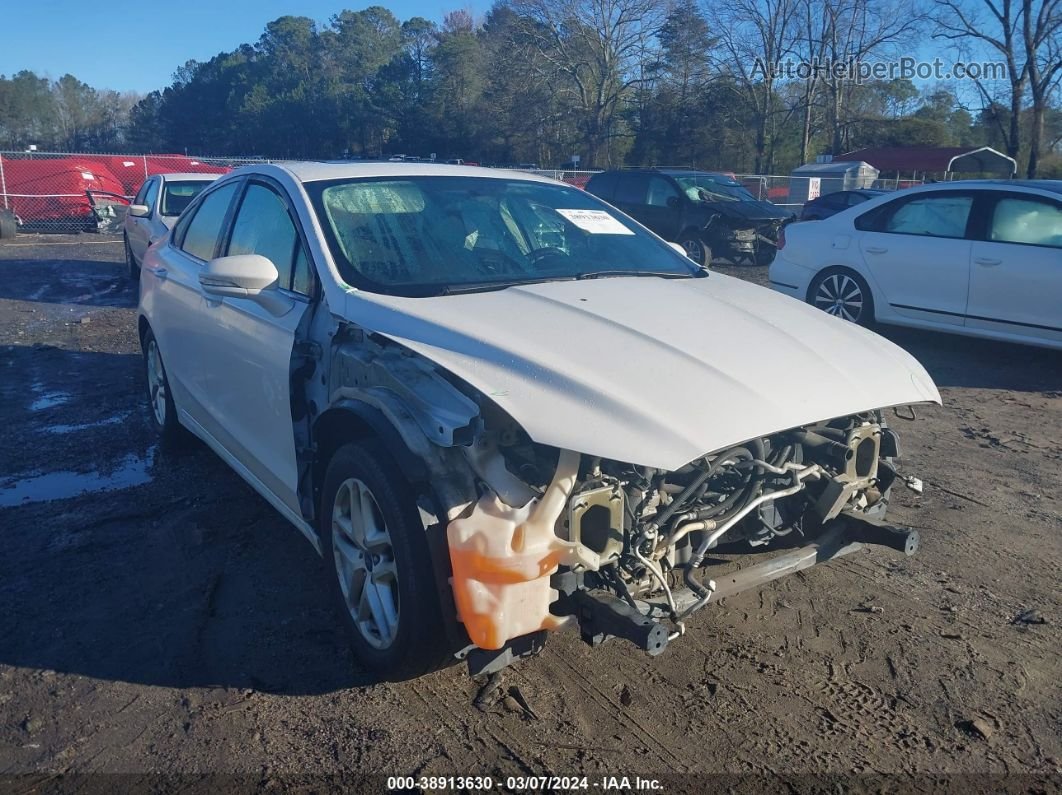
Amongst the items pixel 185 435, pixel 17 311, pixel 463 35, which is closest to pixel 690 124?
pixel 463 35

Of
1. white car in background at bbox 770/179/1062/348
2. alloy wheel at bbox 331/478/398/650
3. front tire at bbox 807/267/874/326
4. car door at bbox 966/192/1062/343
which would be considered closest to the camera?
alloy wheel at bbox 331/478/398/650

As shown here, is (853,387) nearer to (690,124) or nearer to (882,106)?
(690,124)

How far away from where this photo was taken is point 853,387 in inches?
121

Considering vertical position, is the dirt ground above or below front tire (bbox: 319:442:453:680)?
below

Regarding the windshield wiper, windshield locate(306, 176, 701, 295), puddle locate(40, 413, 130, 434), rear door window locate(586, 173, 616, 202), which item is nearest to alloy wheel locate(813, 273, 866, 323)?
windshield locate(306, 176, 701, 295)

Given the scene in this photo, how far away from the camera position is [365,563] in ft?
10.3

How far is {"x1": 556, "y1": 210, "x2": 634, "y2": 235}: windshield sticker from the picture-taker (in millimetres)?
4426

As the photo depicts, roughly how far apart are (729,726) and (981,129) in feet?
225

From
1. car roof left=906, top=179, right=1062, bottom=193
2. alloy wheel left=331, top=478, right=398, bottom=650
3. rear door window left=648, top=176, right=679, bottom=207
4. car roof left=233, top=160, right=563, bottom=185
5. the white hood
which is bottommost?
alloy wheel left=331, top=478, right=398, bottom=650

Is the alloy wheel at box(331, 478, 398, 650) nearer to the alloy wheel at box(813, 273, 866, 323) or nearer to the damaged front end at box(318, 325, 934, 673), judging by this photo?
the damaged front end at box(318, 325, 934, 673)

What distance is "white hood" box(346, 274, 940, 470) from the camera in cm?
262

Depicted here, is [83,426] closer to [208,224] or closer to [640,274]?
[208,224]

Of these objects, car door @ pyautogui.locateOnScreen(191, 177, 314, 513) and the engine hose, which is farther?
car door @ pyautogui.locateOnScreen(191, 177, 314, 513)

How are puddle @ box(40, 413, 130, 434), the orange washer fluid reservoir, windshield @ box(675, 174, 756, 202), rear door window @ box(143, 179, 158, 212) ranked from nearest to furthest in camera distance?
1. the orange washer fluid reservoir
2. puddle @ box(40, 413, 130, 434)
3. rear door window @ box(143, 179, 158, 212)
4. windshield @ box(675, 174, 756, 202)
